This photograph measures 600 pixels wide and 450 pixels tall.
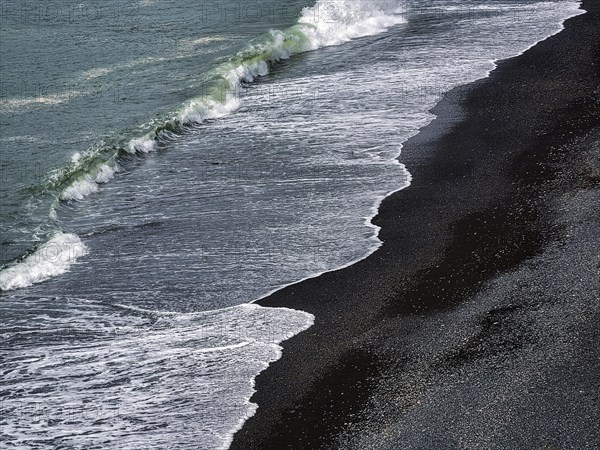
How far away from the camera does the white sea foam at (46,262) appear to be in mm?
11828

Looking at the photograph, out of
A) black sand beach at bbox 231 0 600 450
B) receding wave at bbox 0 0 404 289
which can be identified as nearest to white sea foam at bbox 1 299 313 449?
black sand beach at bbox 231 0 600 450

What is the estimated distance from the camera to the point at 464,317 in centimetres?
966

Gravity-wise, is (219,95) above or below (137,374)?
above

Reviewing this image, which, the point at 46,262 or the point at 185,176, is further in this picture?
the point at 185,176

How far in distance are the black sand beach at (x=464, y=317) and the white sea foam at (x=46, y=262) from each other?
313cm

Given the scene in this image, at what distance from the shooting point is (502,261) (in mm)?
10695

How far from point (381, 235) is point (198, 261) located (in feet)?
7.71

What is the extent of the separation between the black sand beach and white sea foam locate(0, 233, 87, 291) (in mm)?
3133

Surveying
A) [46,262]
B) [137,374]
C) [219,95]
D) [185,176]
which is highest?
[219,95]

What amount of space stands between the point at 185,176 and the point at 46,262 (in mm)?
3558

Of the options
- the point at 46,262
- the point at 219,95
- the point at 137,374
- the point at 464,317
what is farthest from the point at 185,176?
the point at 464,317

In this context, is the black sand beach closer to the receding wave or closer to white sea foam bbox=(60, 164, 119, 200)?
the receding wave

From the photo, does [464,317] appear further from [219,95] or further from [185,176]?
A: [219,95]

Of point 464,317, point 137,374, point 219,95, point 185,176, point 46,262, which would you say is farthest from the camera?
point 219,95
